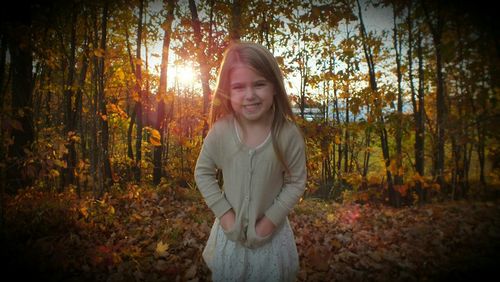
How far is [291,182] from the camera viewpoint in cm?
147

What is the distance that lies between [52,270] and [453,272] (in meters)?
3.91

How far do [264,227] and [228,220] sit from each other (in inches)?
8.2

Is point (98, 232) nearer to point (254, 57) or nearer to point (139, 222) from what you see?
point (139, 222)

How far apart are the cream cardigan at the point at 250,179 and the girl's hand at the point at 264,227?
20mm

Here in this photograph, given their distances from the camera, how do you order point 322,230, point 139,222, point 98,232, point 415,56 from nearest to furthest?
point 415,56, point 98,232, point 139,222, point 322,230

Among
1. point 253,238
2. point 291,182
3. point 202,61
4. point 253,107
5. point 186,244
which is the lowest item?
point 186,244

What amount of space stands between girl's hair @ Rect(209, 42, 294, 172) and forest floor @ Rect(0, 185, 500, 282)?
1989mm

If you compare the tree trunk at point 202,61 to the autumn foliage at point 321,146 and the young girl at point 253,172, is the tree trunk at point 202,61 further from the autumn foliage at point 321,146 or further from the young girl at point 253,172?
the young girl at point 253,172

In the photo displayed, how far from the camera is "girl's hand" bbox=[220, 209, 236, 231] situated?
1.44 metres

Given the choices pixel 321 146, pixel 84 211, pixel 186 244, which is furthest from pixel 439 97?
pixel 84 211

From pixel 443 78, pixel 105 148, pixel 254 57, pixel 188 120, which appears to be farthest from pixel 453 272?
pixel 105 148

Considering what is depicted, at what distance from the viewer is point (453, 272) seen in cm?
261

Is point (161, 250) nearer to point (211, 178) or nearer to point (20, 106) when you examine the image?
point (211, 178)

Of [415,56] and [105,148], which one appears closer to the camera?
[415,56]
